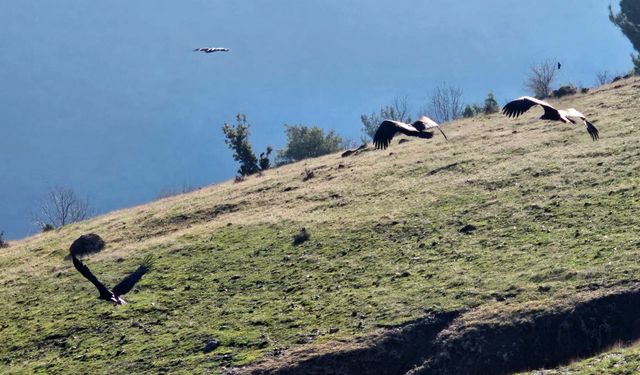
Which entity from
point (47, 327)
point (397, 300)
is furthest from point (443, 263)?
point (47, 327)

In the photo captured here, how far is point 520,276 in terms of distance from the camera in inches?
1089

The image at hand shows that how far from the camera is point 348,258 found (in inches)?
1320

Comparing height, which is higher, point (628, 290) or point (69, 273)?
point (69, 273)

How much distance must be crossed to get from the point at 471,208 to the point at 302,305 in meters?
8.97

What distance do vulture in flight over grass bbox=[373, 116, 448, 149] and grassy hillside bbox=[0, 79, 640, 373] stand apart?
Result: 6243 millimetres

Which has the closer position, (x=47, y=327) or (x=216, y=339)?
(x=216, y=339)

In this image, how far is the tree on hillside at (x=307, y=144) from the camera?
8538 cm

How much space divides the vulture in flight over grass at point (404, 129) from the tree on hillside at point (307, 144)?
62216mm

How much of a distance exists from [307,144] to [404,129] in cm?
6663

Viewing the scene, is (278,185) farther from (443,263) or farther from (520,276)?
(520,276)

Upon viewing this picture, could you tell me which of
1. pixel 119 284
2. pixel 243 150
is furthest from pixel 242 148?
pixel 119 284

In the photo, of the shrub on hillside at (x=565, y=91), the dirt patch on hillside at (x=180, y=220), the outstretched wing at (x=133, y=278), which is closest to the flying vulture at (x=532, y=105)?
the outstretched wing at (x=133, y=278)

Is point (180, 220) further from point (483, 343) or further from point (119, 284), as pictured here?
point (483, 343)

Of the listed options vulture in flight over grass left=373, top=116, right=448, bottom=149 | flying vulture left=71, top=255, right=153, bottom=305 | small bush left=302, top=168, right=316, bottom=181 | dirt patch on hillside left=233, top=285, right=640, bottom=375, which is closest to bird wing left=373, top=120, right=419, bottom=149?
vulture in flight over grass left=373, top=116, right=448, bottom=149
